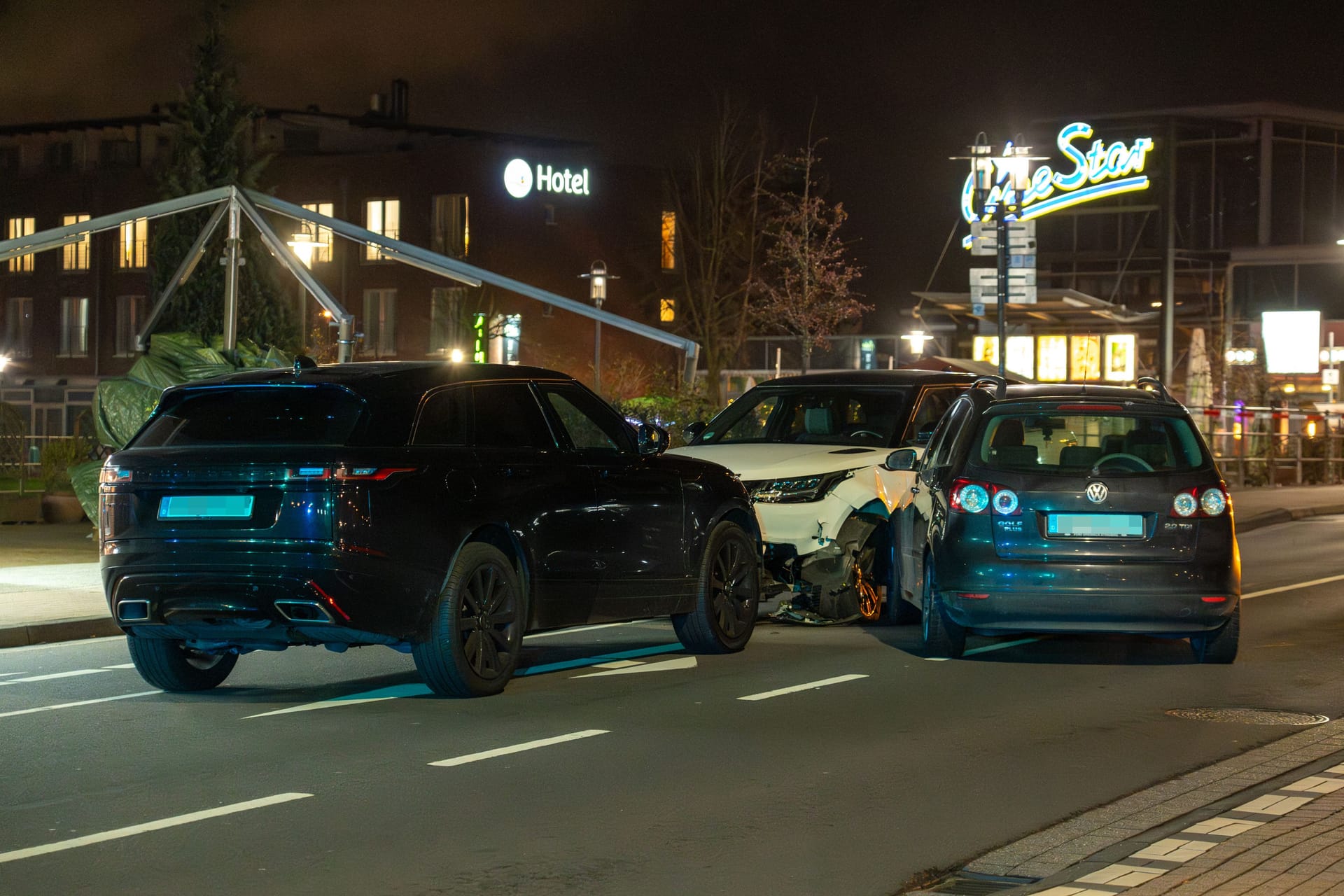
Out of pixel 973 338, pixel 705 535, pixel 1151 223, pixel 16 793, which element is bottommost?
pixel 16 793

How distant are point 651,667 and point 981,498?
228cm

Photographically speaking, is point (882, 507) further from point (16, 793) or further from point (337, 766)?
point (16, 793)

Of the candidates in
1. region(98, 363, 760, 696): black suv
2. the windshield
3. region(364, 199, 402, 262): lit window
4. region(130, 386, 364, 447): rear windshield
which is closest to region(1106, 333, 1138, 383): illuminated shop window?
region(364, 199, 402, 262): lit window

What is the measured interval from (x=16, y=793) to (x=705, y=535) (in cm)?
512

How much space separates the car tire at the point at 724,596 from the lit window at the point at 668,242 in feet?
192

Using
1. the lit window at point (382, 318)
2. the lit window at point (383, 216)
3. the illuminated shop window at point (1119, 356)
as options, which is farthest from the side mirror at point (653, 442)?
the lit window at point (383, 216)

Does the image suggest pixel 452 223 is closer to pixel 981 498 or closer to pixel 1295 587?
pixel 1295 587

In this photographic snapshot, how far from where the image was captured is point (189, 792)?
7.40 metres

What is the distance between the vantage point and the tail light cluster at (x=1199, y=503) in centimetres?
1075

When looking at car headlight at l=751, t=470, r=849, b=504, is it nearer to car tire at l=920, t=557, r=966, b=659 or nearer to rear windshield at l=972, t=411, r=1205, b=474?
car tire at l=920, t=557, r=966, b=659

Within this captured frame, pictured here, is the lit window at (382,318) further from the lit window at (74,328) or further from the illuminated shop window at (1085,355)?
the illuminated shop window at (1085,355)

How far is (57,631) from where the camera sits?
42.3 ft

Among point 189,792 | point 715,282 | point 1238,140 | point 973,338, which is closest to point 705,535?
point 189,792

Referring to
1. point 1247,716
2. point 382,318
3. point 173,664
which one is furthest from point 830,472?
point 382,318
